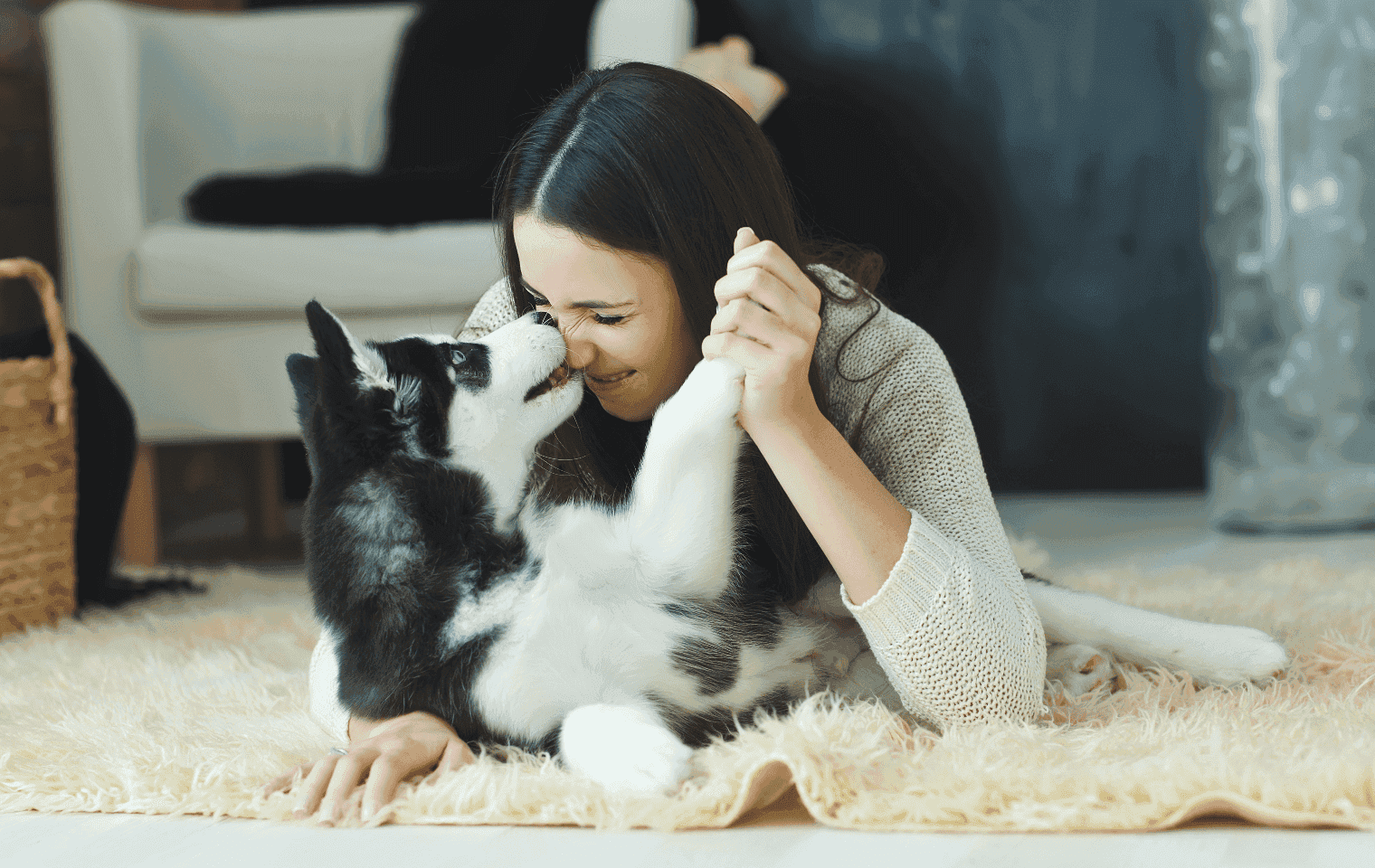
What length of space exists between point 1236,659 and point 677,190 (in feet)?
2.58

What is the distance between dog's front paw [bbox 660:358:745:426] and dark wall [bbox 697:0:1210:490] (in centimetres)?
214

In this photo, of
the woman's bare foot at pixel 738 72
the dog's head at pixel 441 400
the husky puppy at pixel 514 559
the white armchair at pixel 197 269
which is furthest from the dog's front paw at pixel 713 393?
the woman's bare foot at pixel 738 72

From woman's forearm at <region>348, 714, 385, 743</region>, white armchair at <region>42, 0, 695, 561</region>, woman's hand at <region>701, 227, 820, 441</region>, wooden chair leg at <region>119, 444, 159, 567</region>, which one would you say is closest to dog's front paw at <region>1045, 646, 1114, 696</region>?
woman's hand at <region>701, 227, 820, 441</region>

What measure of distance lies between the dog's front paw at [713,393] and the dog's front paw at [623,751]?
0.88 feet

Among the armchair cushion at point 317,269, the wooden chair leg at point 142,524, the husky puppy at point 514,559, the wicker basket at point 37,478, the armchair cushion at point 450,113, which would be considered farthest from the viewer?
the wooden chair leg at point 142,524

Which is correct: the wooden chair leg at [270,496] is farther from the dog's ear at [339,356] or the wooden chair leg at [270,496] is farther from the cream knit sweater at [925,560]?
the dog's ear at [339,356]

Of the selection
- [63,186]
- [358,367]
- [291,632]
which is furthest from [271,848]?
[63,186]

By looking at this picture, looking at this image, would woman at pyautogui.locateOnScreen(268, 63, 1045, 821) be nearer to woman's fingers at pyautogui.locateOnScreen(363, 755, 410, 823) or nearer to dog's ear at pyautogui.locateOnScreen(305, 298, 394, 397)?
woman's fingers at pyautogui.locateOnScreen(363, 755, 410, 823)

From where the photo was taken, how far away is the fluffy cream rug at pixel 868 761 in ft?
2.91

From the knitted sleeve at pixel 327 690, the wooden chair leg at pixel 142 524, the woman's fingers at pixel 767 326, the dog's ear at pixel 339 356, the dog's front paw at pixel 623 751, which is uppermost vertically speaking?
the woman's fingers at pixel 767 326

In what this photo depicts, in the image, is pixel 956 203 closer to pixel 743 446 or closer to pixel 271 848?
pixel 743 446

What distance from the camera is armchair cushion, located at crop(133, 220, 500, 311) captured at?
2322mm

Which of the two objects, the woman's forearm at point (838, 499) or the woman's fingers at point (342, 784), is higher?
the woman's forearm at point (838, 499)

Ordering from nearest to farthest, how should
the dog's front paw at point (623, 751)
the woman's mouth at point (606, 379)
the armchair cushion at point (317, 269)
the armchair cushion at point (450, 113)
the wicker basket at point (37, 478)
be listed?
the dog's front paw at point (623, 751)
the woman's mouth at point (606, 379)
the wicker basket at point (37, 478)
the armchair cushion at point (317, 269)
the armchair cushion at point (450, 113)
